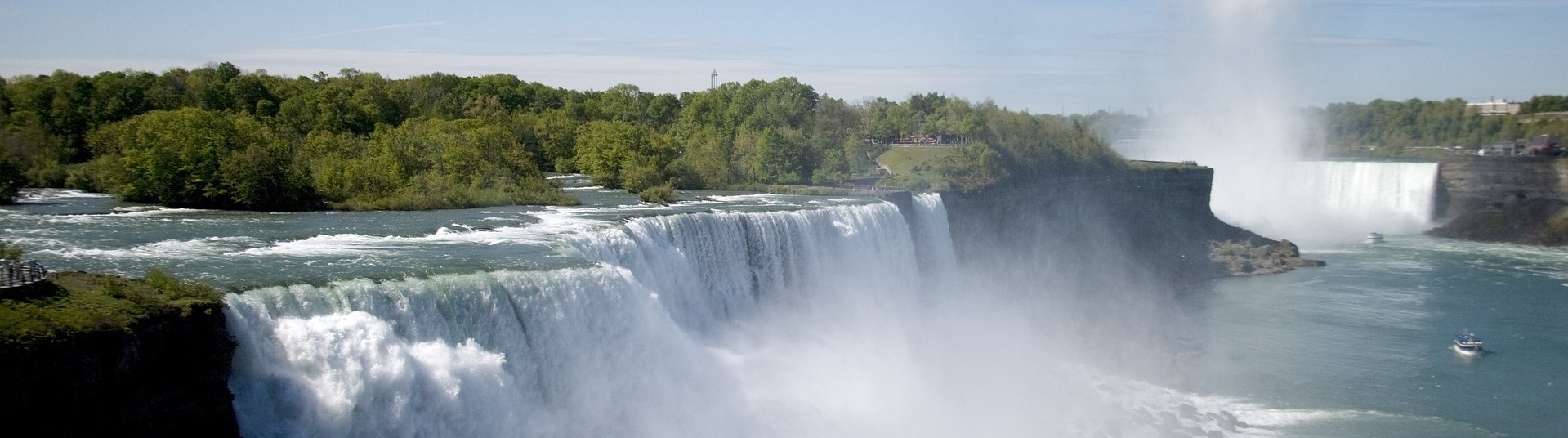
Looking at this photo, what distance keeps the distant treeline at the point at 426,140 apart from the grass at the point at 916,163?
796 millimetres

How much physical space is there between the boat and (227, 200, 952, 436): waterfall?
1472 centimetres

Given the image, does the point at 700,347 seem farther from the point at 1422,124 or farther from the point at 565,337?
the point at 1422,124

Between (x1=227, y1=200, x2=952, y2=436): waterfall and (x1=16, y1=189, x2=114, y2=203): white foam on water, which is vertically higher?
(x1=16, y1=189, x2=114, y2=203): white foam on water

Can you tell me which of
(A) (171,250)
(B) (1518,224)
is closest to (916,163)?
(B) (1518,224)

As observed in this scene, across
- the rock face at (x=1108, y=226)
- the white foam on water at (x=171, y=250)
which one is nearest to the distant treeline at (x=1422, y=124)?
the rock face at (x=1108, y=226)

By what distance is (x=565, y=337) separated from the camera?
1722cm

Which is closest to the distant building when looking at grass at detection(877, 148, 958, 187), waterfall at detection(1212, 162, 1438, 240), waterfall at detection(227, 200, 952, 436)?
waterfall at detection(1212, 162, 1438, 240)

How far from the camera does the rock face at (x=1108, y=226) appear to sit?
131ft

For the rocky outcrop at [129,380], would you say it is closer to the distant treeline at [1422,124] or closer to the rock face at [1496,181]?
the rock face at [1496,181]

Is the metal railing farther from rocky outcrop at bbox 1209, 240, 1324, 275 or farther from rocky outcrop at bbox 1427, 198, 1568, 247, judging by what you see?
rocky outcrop at bbox 1427, 198, 1568, 247

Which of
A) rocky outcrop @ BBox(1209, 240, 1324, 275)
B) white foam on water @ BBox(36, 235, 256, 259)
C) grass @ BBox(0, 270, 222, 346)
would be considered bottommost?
rocky outcrop @ BBox(1209, 240, 1324, 275)

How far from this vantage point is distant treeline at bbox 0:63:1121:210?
1048 inches

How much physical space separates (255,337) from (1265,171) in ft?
200

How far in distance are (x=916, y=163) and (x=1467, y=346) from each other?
77.2 ft
